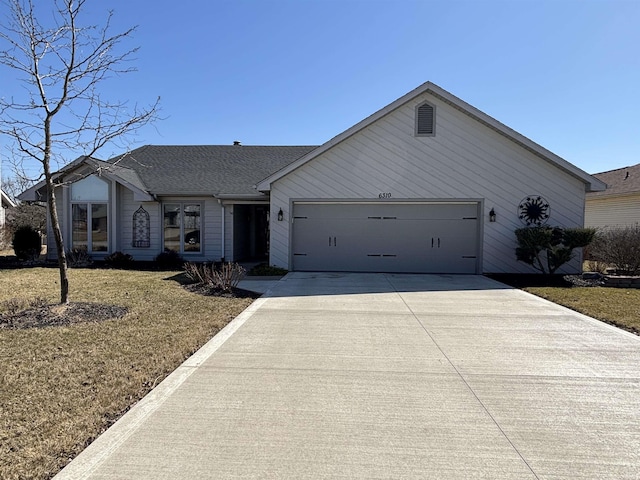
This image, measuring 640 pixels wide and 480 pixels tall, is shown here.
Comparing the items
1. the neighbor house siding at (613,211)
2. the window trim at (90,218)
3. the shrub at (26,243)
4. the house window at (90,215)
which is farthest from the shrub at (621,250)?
the shrub at (26,243)

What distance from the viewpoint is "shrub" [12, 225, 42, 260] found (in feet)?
50.1

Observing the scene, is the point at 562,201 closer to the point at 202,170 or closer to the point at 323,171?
the point at 323,171

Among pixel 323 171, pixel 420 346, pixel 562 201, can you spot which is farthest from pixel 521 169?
pixel 420 346

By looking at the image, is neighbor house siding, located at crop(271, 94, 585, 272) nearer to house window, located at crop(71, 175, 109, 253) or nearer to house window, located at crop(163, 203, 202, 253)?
house window, located at crop(163, 203, 202, 253)

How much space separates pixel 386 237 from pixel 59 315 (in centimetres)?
935

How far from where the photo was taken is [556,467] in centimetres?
288

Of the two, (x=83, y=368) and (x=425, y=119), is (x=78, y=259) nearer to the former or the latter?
(x=83, y=368)

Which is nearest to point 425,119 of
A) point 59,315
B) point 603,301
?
point 603,301

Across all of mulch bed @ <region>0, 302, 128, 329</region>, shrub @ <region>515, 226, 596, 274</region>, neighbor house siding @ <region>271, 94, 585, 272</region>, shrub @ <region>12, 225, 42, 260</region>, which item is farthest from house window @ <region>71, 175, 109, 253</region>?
shrub @ <region>515, 226, 596, 274</region>

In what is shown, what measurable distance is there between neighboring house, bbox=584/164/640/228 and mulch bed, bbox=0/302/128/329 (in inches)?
794

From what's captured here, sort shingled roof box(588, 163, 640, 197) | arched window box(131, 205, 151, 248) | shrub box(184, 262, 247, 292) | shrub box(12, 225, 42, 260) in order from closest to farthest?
shrub box(184, 262, 247, 292)
shrub box(12, 225, 42, 260)
arched window box(131, 205, 151, 248)
shingled roof box(588, 163, 640, 197)

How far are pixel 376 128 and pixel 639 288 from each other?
860cm

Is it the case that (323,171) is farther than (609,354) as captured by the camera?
Yes

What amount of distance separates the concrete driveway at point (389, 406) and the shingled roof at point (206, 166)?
9.92 m
